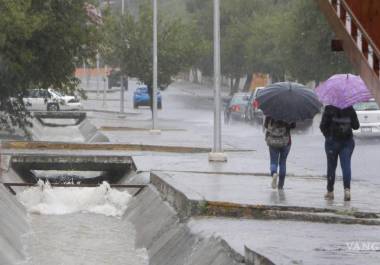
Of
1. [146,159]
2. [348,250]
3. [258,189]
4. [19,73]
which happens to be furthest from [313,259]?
[19,73]

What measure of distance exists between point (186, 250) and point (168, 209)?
3794 mm

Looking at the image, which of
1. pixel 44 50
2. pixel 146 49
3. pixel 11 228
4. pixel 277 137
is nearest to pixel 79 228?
pixel 11 228

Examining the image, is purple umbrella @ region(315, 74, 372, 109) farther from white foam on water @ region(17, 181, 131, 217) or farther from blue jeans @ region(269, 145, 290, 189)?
white foam on water @ region(17, 181, 131, 217)

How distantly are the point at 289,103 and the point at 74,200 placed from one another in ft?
27.7

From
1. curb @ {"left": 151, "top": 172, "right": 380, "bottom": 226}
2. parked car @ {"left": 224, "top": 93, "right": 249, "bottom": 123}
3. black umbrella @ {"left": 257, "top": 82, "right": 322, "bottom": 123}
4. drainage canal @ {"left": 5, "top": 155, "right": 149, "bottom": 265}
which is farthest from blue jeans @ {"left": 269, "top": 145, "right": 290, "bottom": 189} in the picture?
parked car @ {"left": 224, "top": 93, "right": 249, "bottom": 123}

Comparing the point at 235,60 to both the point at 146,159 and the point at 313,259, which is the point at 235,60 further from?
the point at 313,259

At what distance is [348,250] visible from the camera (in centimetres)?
1240

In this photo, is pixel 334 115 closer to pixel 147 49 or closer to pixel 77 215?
pixel 77 215

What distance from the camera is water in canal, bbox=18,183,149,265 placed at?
735 inches

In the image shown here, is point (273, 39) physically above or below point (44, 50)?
below

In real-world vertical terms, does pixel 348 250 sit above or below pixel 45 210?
above

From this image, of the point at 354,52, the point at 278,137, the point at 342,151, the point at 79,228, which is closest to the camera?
the point at 354,52

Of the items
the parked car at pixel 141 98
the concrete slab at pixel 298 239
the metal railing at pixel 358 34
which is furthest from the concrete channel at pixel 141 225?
the parked car at pixel 141 98

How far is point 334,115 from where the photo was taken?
16.6 metres
